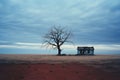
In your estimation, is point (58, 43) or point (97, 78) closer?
point (97, 78)

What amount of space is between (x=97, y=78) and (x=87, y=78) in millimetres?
785

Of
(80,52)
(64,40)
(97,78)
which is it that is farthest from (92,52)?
(97,78)

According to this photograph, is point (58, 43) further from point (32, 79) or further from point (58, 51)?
point (32, 79)

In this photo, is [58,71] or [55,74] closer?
[55,74]

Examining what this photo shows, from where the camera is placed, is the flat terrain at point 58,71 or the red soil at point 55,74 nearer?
the red soil at point 55,74

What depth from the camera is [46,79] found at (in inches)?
627

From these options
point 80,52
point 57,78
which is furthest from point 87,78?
point 80,52

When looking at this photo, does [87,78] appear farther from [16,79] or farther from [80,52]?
[80,52]

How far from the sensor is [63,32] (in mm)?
66312

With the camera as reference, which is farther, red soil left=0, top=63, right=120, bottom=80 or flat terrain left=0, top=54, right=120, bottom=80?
flat terrain left=0, top=54, right=120, bottom=80

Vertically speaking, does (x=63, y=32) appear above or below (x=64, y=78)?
above

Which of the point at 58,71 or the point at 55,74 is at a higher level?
the point at 58,71

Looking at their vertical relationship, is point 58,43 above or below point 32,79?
above

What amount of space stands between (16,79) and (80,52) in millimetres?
48077
